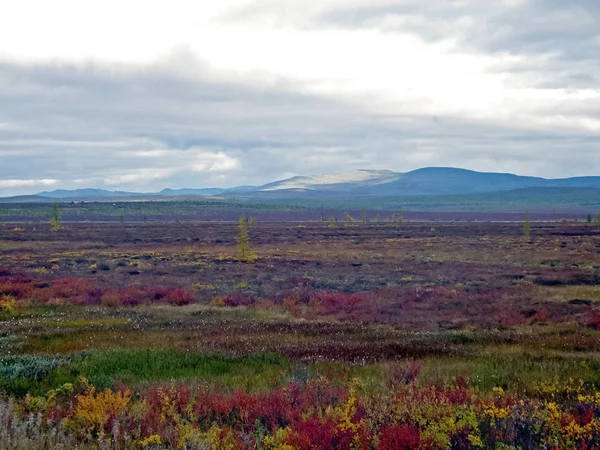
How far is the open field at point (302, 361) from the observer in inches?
271

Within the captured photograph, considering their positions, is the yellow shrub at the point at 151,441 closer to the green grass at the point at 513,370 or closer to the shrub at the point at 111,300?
the green grass at the point at 513,370

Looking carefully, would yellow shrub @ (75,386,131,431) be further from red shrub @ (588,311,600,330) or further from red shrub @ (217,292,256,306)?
red shrub @ (217,292,256,306)

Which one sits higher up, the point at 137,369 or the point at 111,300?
the point at 137,369

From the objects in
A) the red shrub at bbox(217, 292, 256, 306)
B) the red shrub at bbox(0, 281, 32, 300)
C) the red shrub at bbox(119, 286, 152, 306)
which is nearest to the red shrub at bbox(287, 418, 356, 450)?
the red shrub at bbox(217, 292, 256, 306)

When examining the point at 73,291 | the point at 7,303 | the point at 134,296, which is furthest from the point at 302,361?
the point at 73,291

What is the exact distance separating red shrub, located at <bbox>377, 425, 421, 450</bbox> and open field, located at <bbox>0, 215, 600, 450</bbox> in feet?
0.07

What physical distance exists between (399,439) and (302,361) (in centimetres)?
603

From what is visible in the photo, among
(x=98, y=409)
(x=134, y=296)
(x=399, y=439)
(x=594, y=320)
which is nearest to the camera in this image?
(x=399, y=439)

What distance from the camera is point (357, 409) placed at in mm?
7902

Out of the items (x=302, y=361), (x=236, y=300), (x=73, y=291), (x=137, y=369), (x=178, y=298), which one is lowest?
(x=236, y=300)

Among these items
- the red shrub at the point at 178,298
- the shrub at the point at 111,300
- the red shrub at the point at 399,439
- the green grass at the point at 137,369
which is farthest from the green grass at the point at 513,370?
the shrub at the point at 111,300

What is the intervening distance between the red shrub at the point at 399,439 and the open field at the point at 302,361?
2 cm

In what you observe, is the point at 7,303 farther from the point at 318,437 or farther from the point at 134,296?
the point at 318,437

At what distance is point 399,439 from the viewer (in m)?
6.30
